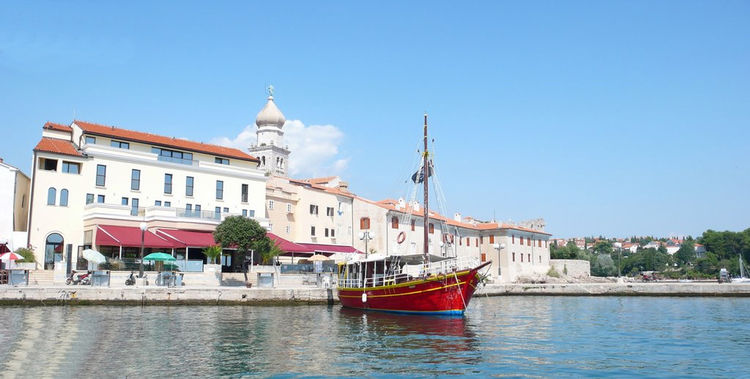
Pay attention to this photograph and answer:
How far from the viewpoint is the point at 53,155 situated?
44.6 meters

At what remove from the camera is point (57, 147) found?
150ft

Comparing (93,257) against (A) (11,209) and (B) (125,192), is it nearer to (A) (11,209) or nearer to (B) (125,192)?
(A) (11,209)

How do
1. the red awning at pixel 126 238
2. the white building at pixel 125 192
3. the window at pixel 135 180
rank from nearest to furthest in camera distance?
the red awning at pixel 126 238
the white building at pixel 125 192
the window at pixel 135 180

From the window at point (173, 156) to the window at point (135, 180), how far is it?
226cm

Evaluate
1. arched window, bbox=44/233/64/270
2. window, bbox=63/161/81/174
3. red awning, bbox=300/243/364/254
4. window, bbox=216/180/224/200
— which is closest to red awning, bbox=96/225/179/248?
arched window, bbox=44/233/64/270

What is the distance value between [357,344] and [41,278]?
26.2m

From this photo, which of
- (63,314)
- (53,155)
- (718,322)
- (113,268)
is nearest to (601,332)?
(718,322)

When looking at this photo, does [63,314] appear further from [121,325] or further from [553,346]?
[553,346]

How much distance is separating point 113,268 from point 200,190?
534 inches

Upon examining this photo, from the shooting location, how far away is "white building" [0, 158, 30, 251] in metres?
42.5

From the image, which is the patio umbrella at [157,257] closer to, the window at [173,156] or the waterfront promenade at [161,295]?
the waterfront promenade at [161,295]

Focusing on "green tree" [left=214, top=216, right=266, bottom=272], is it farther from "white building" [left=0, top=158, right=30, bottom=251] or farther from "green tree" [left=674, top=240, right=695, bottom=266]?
"green tree" [left=674, top=240, right=695, bottom=266]

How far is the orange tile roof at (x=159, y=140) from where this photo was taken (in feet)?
158

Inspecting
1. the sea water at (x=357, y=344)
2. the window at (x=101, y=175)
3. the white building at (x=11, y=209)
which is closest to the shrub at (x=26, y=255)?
the white building at (x=11, y=209)
